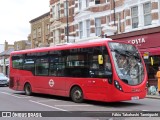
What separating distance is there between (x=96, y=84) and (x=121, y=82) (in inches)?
50.5

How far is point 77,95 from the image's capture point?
16.6 meters

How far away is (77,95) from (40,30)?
36498 millimetres

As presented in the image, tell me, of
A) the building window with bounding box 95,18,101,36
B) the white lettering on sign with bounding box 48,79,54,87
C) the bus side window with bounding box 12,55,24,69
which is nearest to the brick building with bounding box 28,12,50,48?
the building window with bounding box 95,18,101,36

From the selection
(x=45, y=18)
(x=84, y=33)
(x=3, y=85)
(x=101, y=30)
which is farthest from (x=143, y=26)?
(x=45, y=18)

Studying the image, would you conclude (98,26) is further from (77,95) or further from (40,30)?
(40,30)

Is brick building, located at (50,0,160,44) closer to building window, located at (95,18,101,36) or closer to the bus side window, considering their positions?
building window, located at (95,18,101,36)

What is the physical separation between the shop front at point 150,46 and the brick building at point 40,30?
2282 cm

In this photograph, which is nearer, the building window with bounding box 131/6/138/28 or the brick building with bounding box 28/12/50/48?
the building window with bounding box 131/6/138/28

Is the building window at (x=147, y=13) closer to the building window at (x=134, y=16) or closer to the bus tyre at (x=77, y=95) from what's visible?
the building window at (x=134, y=16)

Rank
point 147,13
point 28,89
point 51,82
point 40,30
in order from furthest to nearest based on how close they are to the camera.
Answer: point 40,30, point 147,13, point 28,89, point 51,82

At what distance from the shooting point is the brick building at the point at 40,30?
1954 inches

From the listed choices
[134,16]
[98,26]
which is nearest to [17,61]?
[134,16]

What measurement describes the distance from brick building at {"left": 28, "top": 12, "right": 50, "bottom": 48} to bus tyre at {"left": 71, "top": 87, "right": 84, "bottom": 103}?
3159cm

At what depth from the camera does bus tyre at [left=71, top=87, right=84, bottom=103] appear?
16375 millimetres
